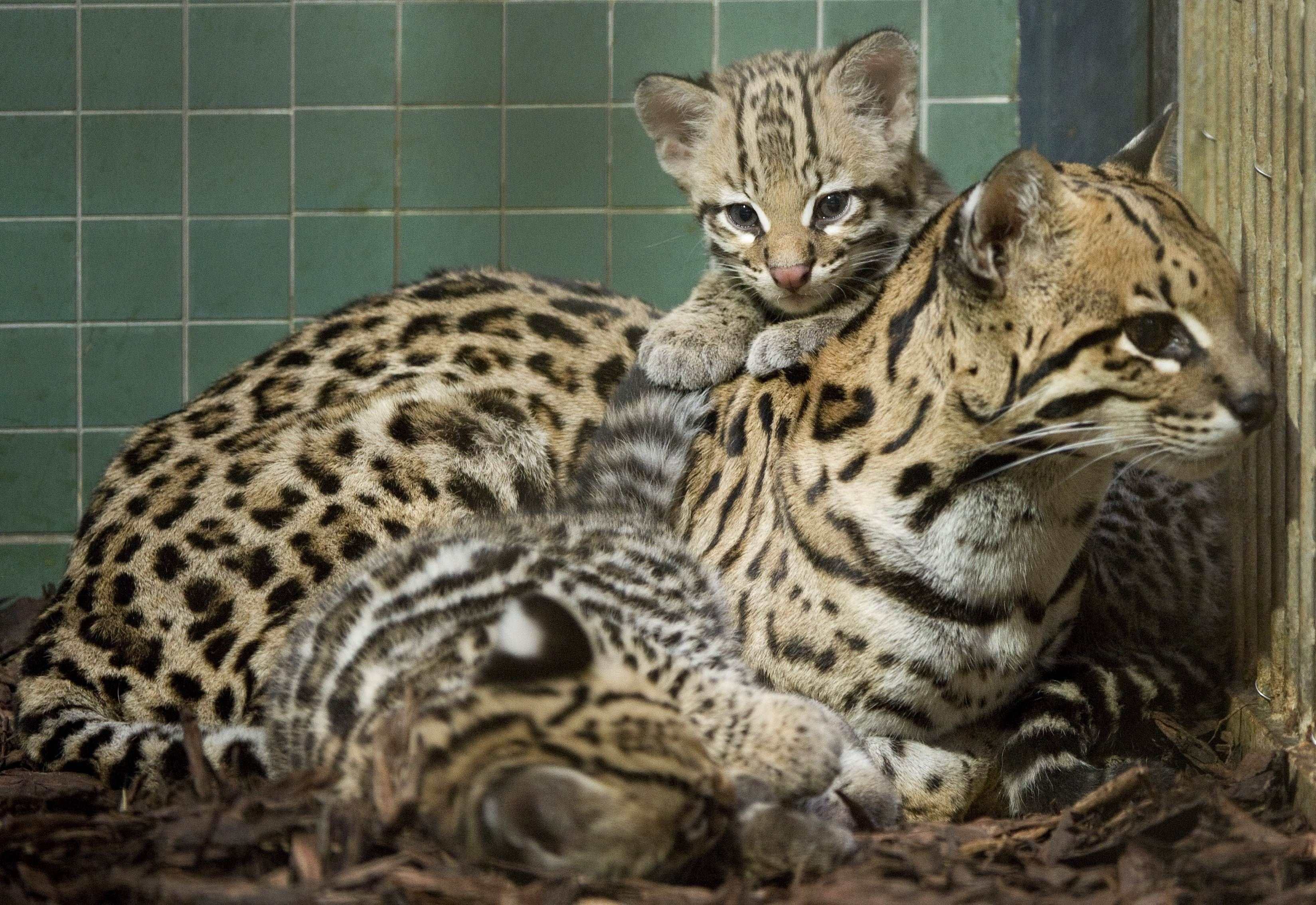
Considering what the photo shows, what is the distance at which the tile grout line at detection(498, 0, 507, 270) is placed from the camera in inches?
249

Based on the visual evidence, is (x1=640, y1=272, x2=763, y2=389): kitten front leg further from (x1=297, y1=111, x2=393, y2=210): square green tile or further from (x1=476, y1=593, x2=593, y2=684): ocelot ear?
(x1=297, y1=111, x2=393, y2=210): square green tile

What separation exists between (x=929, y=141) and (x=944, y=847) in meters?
4.17

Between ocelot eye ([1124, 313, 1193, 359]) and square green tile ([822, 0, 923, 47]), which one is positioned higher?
square green tile ([822, 0, 923, 47])

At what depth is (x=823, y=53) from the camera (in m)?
4.85

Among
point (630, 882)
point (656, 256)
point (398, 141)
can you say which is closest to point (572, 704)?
point (630, 882)

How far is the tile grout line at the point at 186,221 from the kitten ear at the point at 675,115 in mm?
2578

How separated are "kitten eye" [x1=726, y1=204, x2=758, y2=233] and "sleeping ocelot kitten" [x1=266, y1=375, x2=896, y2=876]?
0.88 metres

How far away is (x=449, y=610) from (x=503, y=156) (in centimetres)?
363

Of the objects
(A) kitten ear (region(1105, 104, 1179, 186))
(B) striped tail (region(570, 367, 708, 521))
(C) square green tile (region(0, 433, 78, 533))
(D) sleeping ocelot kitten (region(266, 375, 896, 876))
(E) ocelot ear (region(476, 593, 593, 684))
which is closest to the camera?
(D) sleeping ocelot kitten (region(266, 375, 896, 876))

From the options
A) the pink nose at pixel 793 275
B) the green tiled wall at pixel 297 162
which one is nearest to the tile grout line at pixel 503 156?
the green tiled wall at pixel 297 162

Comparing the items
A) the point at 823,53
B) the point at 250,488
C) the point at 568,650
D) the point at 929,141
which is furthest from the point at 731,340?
the point at 929,141

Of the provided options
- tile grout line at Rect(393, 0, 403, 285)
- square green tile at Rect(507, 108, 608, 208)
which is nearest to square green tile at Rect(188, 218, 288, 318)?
tile grout line at Rect(393, 0, 403, 285)

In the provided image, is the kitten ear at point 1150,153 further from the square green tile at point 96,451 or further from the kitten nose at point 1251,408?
the square green tile at point 96,451

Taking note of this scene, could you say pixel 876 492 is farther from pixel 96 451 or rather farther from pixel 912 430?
pixel 96 451
